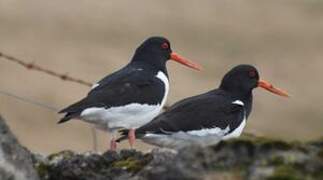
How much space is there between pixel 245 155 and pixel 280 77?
23793 millimetres

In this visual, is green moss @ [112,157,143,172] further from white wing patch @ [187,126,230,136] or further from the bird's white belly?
the bird's white belly

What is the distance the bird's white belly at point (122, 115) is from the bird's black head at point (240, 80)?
680 mm

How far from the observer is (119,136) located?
12.0 meters

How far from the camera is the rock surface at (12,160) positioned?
5543mm

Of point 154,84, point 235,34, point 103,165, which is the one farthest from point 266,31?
point 103,165

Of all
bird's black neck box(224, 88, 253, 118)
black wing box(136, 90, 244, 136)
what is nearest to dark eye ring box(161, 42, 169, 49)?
bird's black neck box(224, 88, 253, 118)

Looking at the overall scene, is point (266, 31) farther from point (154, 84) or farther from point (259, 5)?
point (154, 84)

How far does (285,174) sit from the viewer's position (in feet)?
15.6

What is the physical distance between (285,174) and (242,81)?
7156mm

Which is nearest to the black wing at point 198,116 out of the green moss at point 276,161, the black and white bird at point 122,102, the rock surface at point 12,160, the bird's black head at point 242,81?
the bird's black head at point 242,81

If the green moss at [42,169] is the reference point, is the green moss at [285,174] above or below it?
above

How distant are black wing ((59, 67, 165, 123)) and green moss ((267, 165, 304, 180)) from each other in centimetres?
690

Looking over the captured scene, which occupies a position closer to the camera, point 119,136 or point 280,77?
point 119,136

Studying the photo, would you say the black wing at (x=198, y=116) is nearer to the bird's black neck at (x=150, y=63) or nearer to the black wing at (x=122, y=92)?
the black wing at (x=122, y=92)
